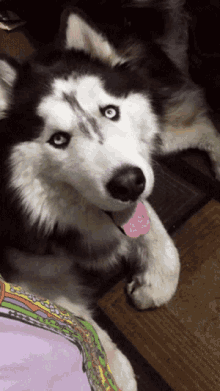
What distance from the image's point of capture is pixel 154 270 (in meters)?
1.15

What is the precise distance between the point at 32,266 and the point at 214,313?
0.83m

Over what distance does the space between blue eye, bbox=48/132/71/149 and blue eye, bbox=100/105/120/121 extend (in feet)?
0.45

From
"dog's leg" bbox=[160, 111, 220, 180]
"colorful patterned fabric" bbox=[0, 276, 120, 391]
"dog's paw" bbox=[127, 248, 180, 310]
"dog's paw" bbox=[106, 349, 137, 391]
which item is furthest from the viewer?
"dog's leg" bbox=[160, 111, 220, 180]

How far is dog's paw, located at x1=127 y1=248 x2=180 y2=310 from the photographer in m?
1.12

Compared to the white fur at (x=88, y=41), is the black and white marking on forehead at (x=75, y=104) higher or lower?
lower

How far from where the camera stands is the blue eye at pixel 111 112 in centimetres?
83

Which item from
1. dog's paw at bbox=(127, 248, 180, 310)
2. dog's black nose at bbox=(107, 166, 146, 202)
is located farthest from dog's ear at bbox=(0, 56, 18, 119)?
dog's paw at bbox=(127, 248, 180, 310)

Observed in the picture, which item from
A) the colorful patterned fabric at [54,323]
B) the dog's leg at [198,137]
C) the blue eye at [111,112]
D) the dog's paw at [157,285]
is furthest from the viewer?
the dog's leg at [198,137]

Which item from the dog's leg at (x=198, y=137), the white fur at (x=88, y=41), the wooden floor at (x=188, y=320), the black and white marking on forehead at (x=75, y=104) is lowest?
the wooden floor at (x=188, y=320)

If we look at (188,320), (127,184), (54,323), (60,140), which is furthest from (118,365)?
(60,140)

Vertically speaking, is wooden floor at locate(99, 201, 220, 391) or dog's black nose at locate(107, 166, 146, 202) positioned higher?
dog's black nose at locate(107, 166, 146, 202)

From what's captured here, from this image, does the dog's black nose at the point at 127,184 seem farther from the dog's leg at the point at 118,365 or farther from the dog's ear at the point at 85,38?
the dog's leg at the point at 118,365

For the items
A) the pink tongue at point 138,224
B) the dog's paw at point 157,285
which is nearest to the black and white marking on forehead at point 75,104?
the pink tongue at point 138,224

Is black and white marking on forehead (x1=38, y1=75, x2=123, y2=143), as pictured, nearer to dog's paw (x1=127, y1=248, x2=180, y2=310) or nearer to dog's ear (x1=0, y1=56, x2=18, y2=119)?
dog's ear (x1=0, y1=56, x2=18, y2=119)
